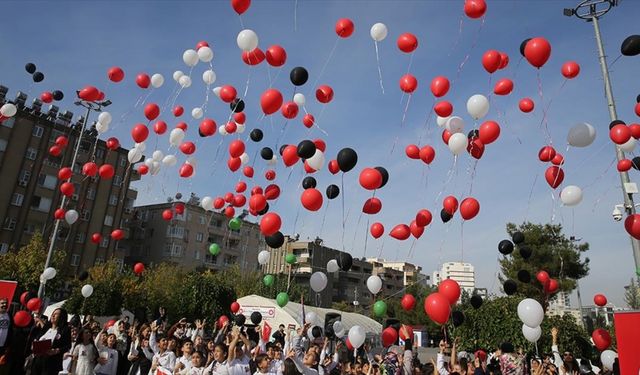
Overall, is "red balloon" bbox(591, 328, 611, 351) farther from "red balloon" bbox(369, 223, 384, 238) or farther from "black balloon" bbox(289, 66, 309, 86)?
"black balloon" bbox(289, 66, 309, 86)

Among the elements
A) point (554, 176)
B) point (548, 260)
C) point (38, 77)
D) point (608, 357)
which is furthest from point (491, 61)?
point (548, 260)

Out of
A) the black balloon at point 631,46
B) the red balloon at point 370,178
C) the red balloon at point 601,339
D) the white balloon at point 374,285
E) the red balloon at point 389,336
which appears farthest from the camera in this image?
the white balloon at point 374,285

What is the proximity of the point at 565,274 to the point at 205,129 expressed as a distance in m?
20.1

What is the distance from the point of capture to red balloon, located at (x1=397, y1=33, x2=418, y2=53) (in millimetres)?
8062

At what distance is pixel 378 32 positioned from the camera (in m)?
8.37

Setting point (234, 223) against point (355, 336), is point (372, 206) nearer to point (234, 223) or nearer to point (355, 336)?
point (355, 336)

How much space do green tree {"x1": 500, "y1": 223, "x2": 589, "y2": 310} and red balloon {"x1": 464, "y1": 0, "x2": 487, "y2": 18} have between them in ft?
54.5

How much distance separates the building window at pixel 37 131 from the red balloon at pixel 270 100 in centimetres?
3629

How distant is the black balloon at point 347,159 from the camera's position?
23.8 feet

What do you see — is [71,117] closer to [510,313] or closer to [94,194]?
[94,194]

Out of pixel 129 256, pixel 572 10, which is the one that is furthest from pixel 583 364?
pixel 129 256

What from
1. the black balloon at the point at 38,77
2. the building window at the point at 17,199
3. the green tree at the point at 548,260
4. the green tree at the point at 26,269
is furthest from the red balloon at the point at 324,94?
the building window at the point at 17,199

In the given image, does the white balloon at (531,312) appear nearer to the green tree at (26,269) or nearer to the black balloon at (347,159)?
the black balloon at (347,159)

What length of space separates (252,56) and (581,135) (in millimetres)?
5796
